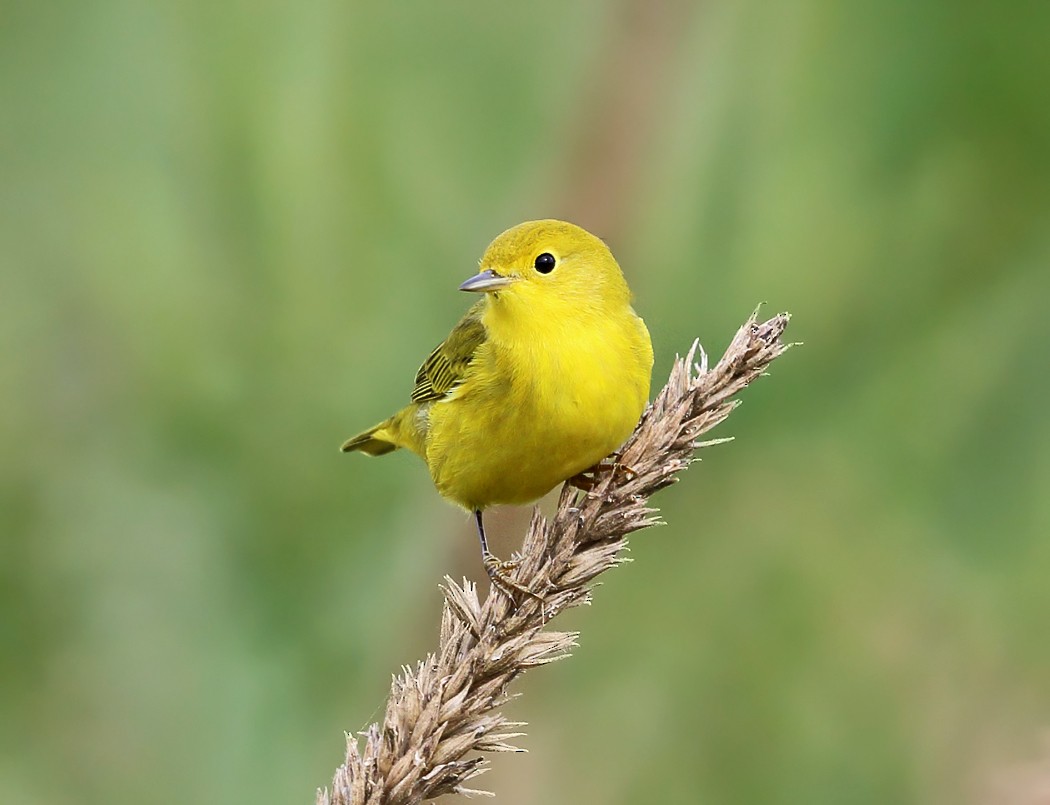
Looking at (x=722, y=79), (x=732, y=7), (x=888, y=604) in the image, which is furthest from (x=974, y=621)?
(x=732, y=7)

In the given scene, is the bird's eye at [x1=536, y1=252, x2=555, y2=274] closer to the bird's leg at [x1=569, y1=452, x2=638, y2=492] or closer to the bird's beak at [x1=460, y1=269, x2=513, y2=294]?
the bird's beak at [x1=460, y1=269, x2=513, y2=294]

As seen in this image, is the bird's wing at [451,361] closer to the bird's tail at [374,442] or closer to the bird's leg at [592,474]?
the bird's tail at [374,442]

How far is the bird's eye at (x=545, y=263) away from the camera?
3.35 meters

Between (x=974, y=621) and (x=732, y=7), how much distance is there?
2682 mm

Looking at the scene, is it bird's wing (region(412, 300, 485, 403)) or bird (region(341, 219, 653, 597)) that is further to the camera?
bird's wing (region(412, 300, 485, 403))

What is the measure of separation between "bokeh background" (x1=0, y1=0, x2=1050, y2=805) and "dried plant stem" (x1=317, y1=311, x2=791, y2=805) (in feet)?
4.63

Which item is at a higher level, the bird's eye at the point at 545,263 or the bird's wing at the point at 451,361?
the bird's eye at the point at 545,263

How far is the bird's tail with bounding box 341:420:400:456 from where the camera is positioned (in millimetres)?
4297

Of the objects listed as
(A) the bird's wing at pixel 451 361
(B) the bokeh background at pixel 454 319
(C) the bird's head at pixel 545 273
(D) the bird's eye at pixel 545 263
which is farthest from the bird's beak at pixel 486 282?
(B) the bokeh background at pixel 454 319

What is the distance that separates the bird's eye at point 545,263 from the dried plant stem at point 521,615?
632mm

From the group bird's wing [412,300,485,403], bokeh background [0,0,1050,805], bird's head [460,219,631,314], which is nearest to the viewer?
bird's head [460,219,631,314]

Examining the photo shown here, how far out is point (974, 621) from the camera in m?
3.98

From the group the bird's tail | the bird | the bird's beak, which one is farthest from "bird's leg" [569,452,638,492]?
the bird's tail

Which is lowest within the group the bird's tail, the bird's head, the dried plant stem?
the dried plant stem
